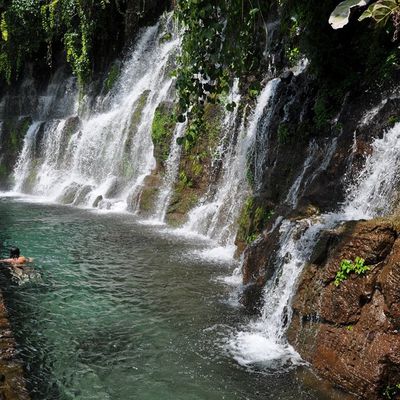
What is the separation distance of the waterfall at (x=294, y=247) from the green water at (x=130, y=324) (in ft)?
1.07

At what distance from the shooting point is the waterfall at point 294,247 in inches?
254

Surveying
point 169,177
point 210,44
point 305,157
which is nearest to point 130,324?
point 210,44

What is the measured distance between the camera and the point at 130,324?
7.34 metres

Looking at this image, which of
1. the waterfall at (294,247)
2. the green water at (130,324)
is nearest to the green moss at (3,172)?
the green water at (130,324)

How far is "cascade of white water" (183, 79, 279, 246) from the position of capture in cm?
1236

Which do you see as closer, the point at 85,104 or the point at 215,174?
the point at 215,174

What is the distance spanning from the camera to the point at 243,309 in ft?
25.5

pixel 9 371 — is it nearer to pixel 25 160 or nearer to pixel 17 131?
pixel 25 160

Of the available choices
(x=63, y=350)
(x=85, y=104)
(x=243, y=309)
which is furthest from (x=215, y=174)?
(x=85, y=104)

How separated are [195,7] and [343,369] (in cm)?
441

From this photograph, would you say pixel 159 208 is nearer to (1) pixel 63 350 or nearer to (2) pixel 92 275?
(2) pixel 92 275

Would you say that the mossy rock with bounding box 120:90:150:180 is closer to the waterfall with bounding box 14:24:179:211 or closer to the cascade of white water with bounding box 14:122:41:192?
the waterfall with bounding box 14:24:179:211

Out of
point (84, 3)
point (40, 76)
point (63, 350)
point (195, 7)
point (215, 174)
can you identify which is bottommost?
point (63, 350)

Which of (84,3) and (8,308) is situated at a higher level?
(84,3)
